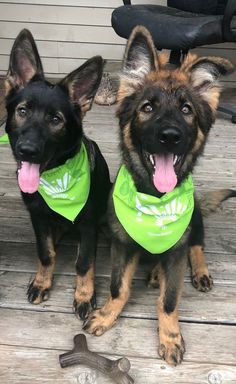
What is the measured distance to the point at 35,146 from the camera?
6.96ft

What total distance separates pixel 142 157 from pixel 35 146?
0.55 metres

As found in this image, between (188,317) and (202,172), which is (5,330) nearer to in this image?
(188,317)

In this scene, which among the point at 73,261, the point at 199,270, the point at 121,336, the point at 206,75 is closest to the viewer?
the point at 206,75

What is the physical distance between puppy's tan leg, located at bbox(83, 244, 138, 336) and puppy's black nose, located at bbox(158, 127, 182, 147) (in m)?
0.68

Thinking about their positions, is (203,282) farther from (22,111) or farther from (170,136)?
(22,111)

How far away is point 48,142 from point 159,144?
0.60 metres

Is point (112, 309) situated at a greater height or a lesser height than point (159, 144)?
lesser

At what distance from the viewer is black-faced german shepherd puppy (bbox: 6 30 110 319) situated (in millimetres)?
2244

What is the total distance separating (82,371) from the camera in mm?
2111

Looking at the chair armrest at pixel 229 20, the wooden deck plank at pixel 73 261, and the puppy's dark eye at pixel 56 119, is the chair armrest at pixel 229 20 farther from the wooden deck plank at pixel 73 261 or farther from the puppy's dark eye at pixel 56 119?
the puppy's dark eye at pixel 56 119

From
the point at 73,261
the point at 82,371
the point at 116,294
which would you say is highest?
the point at 116,294

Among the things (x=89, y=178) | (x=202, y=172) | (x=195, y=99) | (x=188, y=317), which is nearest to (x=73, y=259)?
(x=89, y=178)

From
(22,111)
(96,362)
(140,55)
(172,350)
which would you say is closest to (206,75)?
(140,55)

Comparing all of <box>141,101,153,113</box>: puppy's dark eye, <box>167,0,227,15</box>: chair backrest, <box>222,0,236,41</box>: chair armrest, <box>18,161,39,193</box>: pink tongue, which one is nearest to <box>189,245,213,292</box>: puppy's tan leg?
<box>141,101,153,113</box>: puppy's dark eye
